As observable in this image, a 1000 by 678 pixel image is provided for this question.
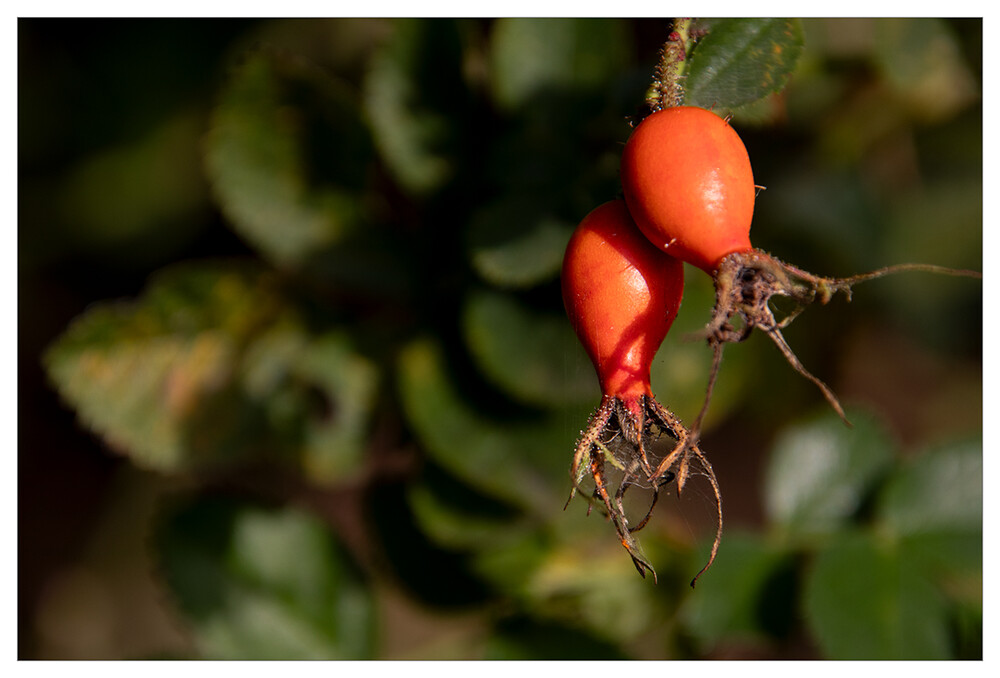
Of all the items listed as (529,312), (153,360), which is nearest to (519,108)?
(529,312)

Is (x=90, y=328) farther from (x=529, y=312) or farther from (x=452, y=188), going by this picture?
(x=529, y=312)

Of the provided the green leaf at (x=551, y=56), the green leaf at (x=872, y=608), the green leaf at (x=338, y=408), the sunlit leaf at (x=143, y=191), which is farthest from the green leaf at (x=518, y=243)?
the sunlit leaf at (x=143, y=191)

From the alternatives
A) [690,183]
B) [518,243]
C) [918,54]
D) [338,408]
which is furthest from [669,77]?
[918,54]

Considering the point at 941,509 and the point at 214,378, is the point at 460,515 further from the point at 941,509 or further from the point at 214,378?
the point at 941,509

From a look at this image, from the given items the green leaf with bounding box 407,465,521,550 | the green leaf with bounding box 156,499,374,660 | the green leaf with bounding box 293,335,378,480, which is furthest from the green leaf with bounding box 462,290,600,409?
the green leaf with bounding box 156,499,374,660

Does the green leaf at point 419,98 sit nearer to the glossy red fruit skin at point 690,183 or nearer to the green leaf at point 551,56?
the green leaf at point 551,56
